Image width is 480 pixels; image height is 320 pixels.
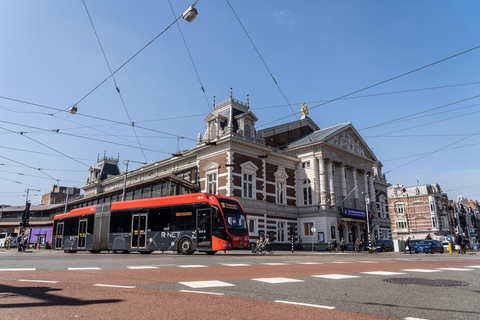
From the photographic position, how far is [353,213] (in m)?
42.8

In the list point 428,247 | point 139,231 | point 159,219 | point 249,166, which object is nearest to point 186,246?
point 159,219

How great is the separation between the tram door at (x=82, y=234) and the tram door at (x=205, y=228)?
11479 mm

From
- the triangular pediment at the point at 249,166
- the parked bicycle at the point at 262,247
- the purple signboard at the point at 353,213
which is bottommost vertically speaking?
the parked bicycle at the point at 262,247

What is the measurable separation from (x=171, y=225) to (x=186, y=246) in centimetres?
176

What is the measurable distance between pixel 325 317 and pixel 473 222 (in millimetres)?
127455

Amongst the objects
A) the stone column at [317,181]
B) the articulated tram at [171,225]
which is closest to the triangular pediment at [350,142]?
the stone column at [317,181]

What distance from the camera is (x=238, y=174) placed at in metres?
36.1

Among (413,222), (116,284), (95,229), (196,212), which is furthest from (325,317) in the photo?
(413,222)

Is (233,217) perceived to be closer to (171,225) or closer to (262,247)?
(171,225)

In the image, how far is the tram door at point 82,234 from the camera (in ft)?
87.4

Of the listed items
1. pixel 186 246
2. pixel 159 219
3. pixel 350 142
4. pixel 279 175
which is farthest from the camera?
pixel 350 142

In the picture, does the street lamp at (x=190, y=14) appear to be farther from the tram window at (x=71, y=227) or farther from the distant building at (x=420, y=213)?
the distant building at (x=420, y=213)

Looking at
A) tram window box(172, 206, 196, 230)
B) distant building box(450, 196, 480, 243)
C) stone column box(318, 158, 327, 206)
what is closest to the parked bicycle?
tram window box(172, 206, 196, 230)

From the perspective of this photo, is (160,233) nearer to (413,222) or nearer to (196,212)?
(196,212)
